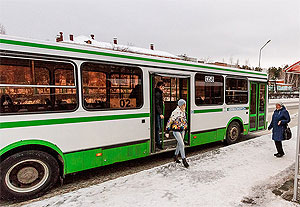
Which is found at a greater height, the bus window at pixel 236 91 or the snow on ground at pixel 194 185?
the bus window at pixel 236 91

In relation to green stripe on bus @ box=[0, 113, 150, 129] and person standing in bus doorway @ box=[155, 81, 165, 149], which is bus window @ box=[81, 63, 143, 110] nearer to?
green stripe on bus @ box=[0, 113, 150, 129]

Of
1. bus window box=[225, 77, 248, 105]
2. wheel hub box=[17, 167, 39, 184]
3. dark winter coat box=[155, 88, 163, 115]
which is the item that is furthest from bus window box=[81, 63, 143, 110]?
bus window box=[225, 77, 248, 105]

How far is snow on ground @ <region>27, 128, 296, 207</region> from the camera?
325 centimetres

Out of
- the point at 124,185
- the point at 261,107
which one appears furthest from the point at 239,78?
the point at 124,185

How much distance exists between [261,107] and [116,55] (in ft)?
22.6

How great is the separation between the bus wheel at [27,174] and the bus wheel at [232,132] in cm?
586

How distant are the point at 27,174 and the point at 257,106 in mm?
8293

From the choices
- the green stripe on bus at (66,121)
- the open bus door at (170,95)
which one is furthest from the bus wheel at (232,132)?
the green stripe on bus at (66,121)

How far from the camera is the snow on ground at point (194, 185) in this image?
3246mm

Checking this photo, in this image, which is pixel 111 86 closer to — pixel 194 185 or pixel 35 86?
pixel 35 86

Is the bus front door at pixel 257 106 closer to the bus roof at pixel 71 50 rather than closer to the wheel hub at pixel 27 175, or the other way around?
the bus roof at pixel 71 50

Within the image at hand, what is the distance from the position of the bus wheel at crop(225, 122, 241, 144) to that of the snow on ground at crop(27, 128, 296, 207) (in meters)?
1.74

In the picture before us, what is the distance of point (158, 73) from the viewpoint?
5.11m

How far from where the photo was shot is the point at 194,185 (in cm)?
383
